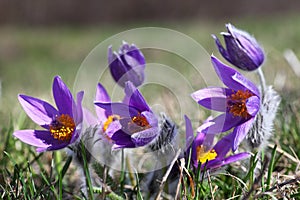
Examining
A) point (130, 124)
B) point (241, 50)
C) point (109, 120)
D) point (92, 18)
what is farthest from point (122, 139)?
point (92, 18)

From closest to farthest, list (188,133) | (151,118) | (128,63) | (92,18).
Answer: (151,118) < (188,133) < (128,63) < (92,18)

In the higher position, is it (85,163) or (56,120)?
(56,120)

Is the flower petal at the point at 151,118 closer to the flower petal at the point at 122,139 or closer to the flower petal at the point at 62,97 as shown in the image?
the flower petal at the point at 122,139

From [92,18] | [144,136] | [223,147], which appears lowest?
[223,147]

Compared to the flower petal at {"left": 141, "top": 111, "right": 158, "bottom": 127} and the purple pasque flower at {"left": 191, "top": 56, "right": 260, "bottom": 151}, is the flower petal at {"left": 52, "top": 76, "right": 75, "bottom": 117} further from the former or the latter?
the purple pasque flower at {"left": 191, "top": 56, "right": 260, "bottom": 151}

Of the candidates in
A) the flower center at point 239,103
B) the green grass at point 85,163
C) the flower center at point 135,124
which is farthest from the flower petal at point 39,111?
the flower center at point 239,103

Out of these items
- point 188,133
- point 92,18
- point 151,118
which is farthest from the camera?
point 92,18

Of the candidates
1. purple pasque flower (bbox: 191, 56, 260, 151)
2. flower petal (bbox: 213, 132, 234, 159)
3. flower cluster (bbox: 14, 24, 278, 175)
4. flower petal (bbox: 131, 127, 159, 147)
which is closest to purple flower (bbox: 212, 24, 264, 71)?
flower cluster (bbox: 14, 24, 278, 175)

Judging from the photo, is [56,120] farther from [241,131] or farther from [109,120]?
[241,131]
